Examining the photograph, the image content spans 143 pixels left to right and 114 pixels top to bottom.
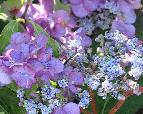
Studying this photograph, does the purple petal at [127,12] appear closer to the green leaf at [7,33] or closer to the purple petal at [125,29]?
the purple petal at [125,29]

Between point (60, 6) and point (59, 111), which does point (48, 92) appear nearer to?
point (59, 111)

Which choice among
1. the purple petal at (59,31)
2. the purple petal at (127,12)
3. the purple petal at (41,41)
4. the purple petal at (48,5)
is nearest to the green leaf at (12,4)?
the purple petal at (48,5)

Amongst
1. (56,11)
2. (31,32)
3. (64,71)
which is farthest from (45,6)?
(64,71)

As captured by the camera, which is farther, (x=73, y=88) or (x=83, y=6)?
(x=83, y=6)

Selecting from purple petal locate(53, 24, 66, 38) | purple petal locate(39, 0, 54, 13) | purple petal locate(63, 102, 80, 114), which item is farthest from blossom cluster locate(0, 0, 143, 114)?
purple petal locate(39, 0, 54, 13)

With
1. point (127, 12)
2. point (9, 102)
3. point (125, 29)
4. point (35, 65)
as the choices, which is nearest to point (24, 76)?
point (35, 65)

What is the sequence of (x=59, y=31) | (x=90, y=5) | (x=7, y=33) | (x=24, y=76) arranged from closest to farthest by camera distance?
(x=24, y=76)
(x=7, y=33)
(x=59, y=31)
(x=90, y=5)

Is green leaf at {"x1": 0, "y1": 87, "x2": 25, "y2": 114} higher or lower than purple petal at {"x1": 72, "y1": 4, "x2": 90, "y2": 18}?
lower

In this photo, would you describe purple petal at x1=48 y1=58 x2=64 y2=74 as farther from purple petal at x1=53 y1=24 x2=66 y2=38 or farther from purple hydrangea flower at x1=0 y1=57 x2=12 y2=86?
purple petal at x1=53 y1=24 x2=66 y2=38
